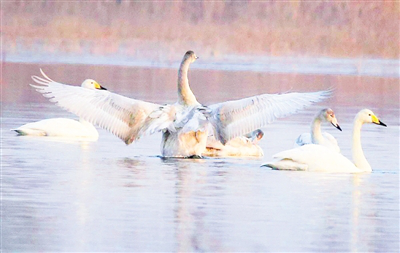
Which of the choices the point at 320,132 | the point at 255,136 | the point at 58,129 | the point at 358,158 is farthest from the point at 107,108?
the point at 358,158

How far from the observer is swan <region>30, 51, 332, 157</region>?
14094 mm

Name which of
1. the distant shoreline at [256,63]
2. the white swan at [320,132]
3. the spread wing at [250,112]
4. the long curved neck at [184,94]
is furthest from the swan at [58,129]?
the distant shoreline at [256,63]

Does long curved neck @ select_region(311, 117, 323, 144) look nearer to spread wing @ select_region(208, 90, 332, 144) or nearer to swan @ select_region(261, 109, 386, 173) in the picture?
spread wing @ select_region(208, 90, 332, 144)

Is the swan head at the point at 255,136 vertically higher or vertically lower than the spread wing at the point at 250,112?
lower

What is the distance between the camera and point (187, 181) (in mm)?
12289

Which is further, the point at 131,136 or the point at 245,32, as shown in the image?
the point at 245,32

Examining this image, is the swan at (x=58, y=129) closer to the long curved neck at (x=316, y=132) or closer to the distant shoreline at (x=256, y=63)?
the long curved neck at (x=316, y=132)

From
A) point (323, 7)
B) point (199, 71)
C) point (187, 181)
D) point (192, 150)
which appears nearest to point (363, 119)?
point (192, 150)

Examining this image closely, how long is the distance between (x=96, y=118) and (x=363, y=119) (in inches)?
101

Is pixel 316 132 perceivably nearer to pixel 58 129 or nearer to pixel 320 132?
pixel 320 132

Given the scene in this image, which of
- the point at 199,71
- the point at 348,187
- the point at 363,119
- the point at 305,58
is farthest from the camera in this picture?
the point at 305,58

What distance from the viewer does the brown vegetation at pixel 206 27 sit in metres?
55.8

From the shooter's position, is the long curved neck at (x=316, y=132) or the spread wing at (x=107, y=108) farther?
the long curved neck at (x=316, y=132)

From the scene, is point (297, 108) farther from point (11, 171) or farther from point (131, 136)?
point (11, 171)
